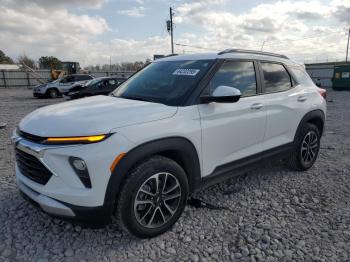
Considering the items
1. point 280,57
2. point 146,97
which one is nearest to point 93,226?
point 146,97

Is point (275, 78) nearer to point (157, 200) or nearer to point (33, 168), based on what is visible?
point (157, 200)

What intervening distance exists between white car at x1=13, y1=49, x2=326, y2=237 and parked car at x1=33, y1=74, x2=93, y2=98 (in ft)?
54.2

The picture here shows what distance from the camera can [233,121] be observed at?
3150 millimetres

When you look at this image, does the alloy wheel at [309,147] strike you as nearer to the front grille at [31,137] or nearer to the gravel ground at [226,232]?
the gravel ground at [226,232]

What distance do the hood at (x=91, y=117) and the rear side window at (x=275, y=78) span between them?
5.29 feet

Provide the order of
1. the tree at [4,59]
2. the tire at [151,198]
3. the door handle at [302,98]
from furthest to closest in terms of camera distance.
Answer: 1. the tree at [4,59]
2. the door handle at [302,98]
3. the tire at [151,198]

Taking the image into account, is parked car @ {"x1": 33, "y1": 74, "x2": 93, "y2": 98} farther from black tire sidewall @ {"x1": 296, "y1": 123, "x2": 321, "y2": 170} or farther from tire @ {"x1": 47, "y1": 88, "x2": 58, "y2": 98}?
black tire sidewall @ {"x1": 296, "y1": 123, "x2": 321, "y2": 170}

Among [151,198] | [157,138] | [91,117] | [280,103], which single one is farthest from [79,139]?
[280,103]

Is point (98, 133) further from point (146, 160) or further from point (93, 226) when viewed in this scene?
point (93, 226)

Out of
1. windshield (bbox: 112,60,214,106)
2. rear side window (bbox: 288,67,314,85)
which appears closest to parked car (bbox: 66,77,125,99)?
windshield (bbox: 112,60,214,106)

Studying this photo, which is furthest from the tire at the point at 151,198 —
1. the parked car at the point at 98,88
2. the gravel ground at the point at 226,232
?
the parked car at the point at 98,88

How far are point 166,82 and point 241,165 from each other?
131cm

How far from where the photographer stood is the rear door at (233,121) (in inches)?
117

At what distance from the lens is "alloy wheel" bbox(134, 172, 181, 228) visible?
2.62 m
